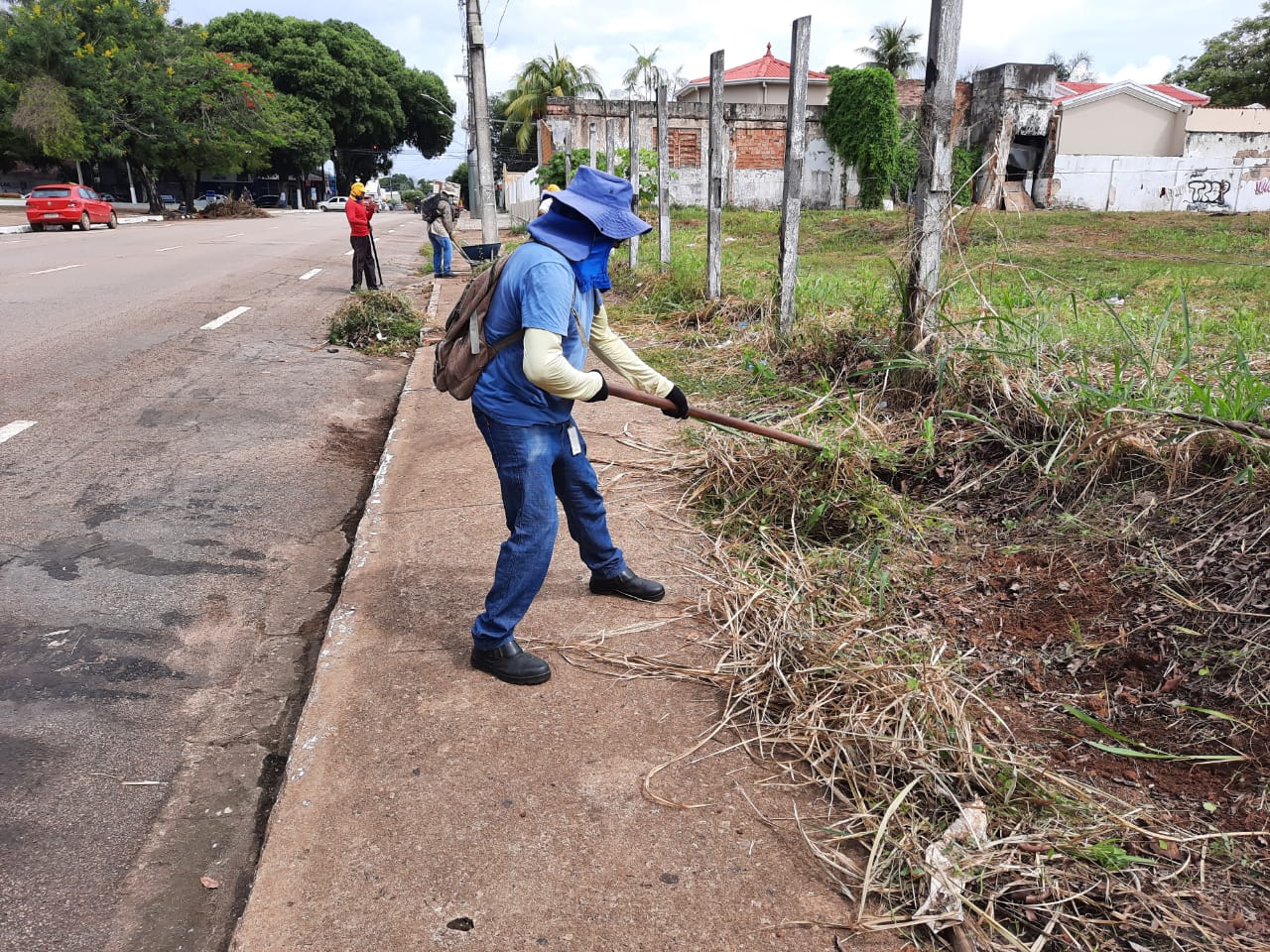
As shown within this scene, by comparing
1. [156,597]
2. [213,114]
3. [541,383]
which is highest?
[213,114]

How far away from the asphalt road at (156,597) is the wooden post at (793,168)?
320 centimetres

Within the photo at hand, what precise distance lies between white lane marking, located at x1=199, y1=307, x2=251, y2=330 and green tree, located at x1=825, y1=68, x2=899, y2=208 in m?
19.8

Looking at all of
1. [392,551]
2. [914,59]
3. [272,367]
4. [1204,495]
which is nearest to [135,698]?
[392,551]

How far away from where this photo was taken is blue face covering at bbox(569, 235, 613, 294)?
2.85 meters

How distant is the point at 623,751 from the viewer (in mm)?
2633

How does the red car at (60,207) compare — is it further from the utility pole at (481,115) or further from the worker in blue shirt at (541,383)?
the worker in blue shirt at (541,383)

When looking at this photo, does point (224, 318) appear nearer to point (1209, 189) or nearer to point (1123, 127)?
A: point (1209, 189)

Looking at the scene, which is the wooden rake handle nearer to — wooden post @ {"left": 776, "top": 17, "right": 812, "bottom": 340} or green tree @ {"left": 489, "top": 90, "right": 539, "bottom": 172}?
wooden post @ {"left": 776, "top": 17, "right": 812, "bottom": 340}

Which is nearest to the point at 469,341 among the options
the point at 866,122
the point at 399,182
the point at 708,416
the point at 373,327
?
the point at 708,416

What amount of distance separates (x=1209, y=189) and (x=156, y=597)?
1281 inches

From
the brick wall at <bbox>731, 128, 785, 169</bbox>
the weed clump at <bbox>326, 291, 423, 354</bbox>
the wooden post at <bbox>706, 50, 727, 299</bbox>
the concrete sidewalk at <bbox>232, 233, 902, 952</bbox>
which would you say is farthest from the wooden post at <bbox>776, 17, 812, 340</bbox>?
the brick wall at <bbox>731, 128, 785, 169</bbox>

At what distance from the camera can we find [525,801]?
7.91 feet

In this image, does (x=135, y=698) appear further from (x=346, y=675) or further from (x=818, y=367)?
(x=818, y=367)

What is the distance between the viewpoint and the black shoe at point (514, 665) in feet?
9.71
